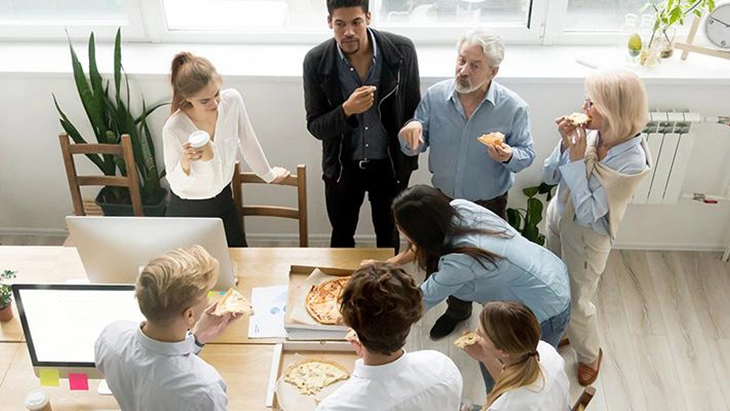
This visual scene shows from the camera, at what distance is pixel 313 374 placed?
8.03 feet

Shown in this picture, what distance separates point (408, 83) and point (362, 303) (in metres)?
1.55

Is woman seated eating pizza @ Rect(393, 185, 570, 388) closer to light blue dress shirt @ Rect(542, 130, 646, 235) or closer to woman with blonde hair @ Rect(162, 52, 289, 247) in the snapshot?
light blue dress shirt @ Rect(542, 130, 646, 235)

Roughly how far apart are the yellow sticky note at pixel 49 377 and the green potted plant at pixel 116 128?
4.79 ft

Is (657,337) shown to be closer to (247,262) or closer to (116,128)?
(247,262)

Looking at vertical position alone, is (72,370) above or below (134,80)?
below

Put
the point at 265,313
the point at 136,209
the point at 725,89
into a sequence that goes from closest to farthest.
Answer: the point at 265,313, the point at 136,209, the point at 725,89

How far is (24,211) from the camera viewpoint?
177 inches

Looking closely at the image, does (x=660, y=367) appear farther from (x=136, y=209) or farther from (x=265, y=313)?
(x=136, y=209)

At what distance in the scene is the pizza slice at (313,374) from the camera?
2.40 meters

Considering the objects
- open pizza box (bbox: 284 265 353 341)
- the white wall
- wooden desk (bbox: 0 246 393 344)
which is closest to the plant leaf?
the white wall

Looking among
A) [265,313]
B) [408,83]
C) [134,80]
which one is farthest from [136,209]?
[408,83]

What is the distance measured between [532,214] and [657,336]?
92cm

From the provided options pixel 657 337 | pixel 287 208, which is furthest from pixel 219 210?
pixel 657 337

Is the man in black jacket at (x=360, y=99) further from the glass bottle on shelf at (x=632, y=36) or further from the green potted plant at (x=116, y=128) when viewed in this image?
the glass bottle on shelf at (x=632, y=36)
